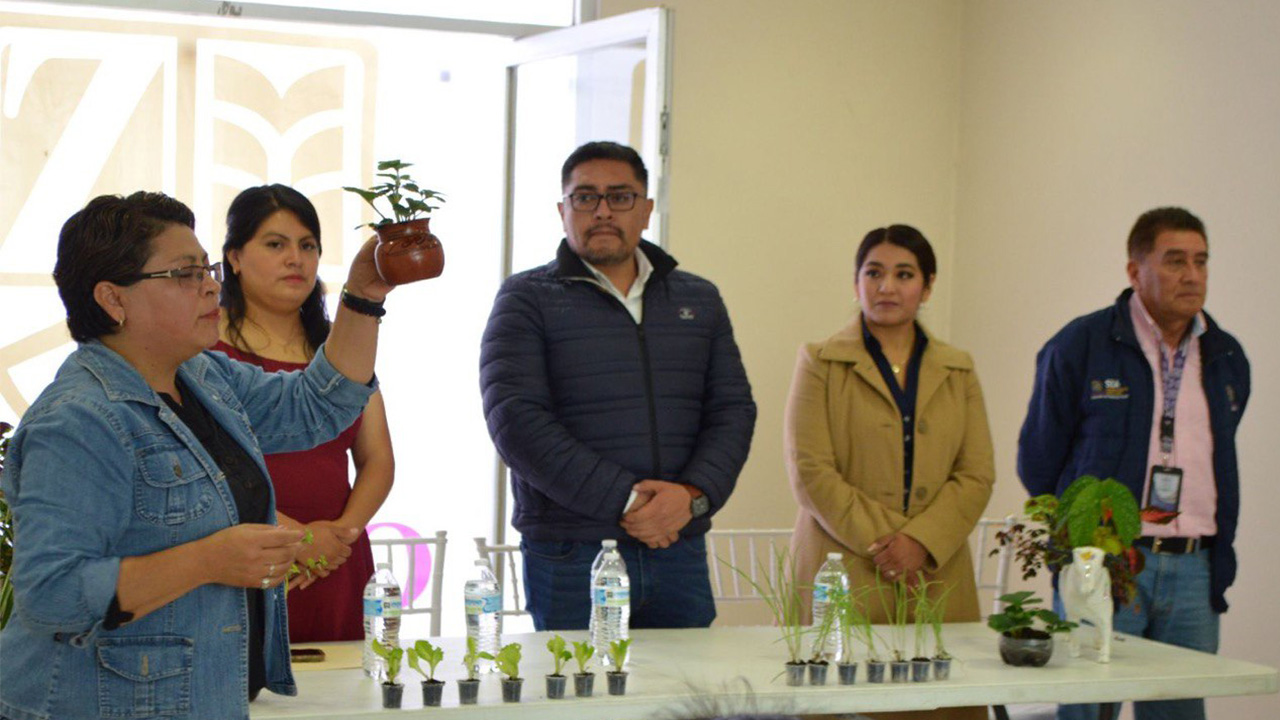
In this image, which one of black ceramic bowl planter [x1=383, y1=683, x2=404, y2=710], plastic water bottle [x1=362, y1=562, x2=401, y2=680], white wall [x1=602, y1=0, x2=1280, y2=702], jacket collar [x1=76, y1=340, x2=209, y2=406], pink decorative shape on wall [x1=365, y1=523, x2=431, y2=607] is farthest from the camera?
pink decorative shape on wall [x1=365, y1=523, x2=431, y2=607]

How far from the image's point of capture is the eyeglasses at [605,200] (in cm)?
331

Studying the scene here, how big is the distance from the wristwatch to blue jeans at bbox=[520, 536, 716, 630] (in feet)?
0.25

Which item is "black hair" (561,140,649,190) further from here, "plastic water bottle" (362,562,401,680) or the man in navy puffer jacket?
"plastic water bottle" (362,562,401,680)

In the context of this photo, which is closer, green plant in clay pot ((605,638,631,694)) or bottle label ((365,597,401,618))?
green plant in clay pot ((605,638,631,694))

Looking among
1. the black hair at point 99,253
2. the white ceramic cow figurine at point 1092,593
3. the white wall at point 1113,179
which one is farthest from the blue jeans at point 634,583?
the white wall at point 1113,179

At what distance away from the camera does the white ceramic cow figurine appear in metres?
2.82

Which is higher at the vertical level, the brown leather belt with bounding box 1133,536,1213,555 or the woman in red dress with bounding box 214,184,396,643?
the woman in red dress with bounding box 214,184,396,643

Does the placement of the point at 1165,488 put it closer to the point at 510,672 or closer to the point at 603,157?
the point at 603,157

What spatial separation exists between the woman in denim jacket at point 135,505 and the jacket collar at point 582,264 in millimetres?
1376

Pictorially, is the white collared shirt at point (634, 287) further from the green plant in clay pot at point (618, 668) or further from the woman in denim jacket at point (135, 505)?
the woman in denim jacket at point (135, 505)

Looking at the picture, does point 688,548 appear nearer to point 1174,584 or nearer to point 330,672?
point 330,672

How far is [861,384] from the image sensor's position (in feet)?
11.5

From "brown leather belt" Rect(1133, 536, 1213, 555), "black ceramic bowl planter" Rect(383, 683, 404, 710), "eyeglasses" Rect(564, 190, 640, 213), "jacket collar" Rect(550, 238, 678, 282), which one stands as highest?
"eyeglasses" Rect(564, 190, 640, 213)

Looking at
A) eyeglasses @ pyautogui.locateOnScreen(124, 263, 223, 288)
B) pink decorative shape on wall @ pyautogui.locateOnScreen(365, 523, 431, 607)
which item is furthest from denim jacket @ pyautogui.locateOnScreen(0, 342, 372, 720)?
pink decorative shape on wall @ pyautogui.locateOnScreen(365, 523, 431, 607)
